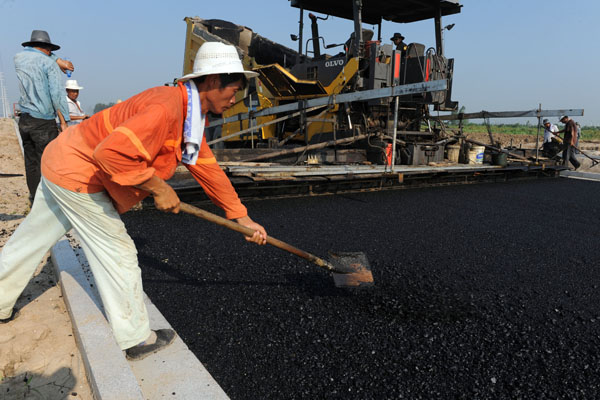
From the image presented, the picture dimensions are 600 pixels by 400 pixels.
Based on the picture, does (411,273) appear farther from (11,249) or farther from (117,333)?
(11,249)

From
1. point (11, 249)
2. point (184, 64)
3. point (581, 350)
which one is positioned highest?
point (184, 64)

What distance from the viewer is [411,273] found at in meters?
3.21

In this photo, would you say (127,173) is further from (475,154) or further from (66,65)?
(475,154)

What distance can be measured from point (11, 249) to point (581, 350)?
3.16 meters

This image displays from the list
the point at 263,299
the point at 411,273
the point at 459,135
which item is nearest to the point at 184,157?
the point at 263,299

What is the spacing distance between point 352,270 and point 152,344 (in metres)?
1.39

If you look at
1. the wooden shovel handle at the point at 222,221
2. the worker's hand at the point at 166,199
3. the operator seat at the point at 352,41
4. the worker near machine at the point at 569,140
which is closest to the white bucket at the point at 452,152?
the operator seat at the point at 352,41

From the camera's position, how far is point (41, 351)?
1.93 metres

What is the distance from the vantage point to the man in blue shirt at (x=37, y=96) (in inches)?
146

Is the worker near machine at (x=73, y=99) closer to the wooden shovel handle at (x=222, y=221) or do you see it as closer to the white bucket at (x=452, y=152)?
the wooden shovel handle at (x=222, y=221)

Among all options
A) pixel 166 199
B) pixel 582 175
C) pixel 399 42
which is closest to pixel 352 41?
pixel 399 42

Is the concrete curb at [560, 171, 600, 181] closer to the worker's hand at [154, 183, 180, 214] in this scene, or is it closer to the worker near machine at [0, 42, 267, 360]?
the worker near machine at [0, 42, 267, 360]

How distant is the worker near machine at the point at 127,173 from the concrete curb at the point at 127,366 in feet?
0.33

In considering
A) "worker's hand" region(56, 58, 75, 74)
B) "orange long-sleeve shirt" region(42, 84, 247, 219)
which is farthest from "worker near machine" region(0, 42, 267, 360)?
"worker's hand" region(56, 58, 75, 74)
